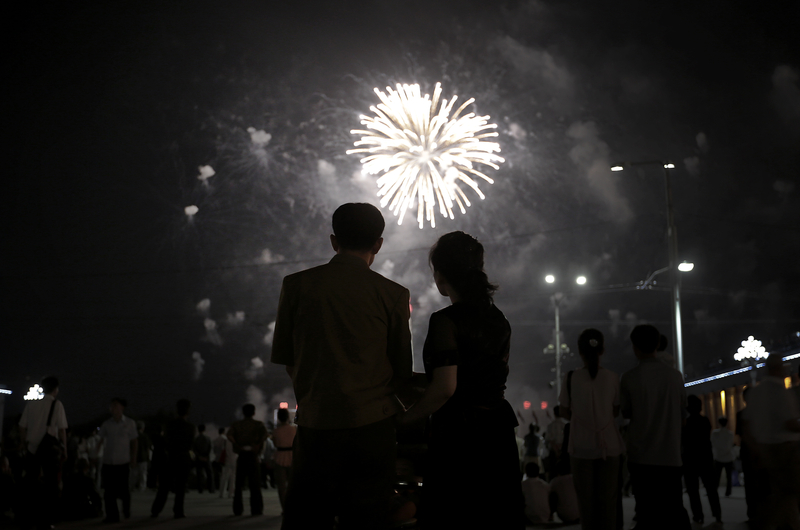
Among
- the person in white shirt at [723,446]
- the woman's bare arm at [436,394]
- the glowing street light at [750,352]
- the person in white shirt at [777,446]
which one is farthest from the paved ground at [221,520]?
the glowing street light at [750,352]

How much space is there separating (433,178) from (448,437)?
18718 mm

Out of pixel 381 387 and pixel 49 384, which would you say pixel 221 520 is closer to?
pixel 49 384

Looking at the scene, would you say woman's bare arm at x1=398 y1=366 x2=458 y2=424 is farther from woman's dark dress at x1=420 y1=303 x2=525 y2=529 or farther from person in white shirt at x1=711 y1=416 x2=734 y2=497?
person in white shirt at x1=711 y1=416 x2=734 y2=497

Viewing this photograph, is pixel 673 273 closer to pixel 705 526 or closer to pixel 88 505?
pixel 705 526

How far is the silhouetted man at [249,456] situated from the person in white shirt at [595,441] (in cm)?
711

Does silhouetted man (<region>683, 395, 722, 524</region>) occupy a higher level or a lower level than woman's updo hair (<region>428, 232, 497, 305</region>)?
lower

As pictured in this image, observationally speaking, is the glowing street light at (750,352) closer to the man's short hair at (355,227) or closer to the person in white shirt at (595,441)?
the person in white shirt at (595,441)

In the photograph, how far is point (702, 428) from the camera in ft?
32.3

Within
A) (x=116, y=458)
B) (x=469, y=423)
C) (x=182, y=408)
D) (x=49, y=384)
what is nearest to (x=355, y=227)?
(x=469, y=423)

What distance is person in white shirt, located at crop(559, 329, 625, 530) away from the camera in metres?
5.95

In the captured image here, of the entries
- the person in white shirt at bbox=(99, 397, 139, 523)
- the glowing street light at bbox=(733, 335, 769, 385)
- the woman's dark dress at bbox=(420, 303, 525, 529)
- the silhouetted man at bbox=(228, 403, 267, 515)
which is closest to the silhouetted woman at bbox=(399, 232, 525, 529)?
the woman's dark dress at bbox=(420, 303, 525, 529)

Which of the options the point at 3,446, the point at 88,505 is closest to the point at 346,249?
the point at 88,505

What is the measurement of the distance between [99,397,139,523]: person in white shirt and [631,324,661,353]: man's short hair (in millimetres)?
7991

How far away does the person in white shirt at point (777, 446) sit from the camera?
6277 mm
